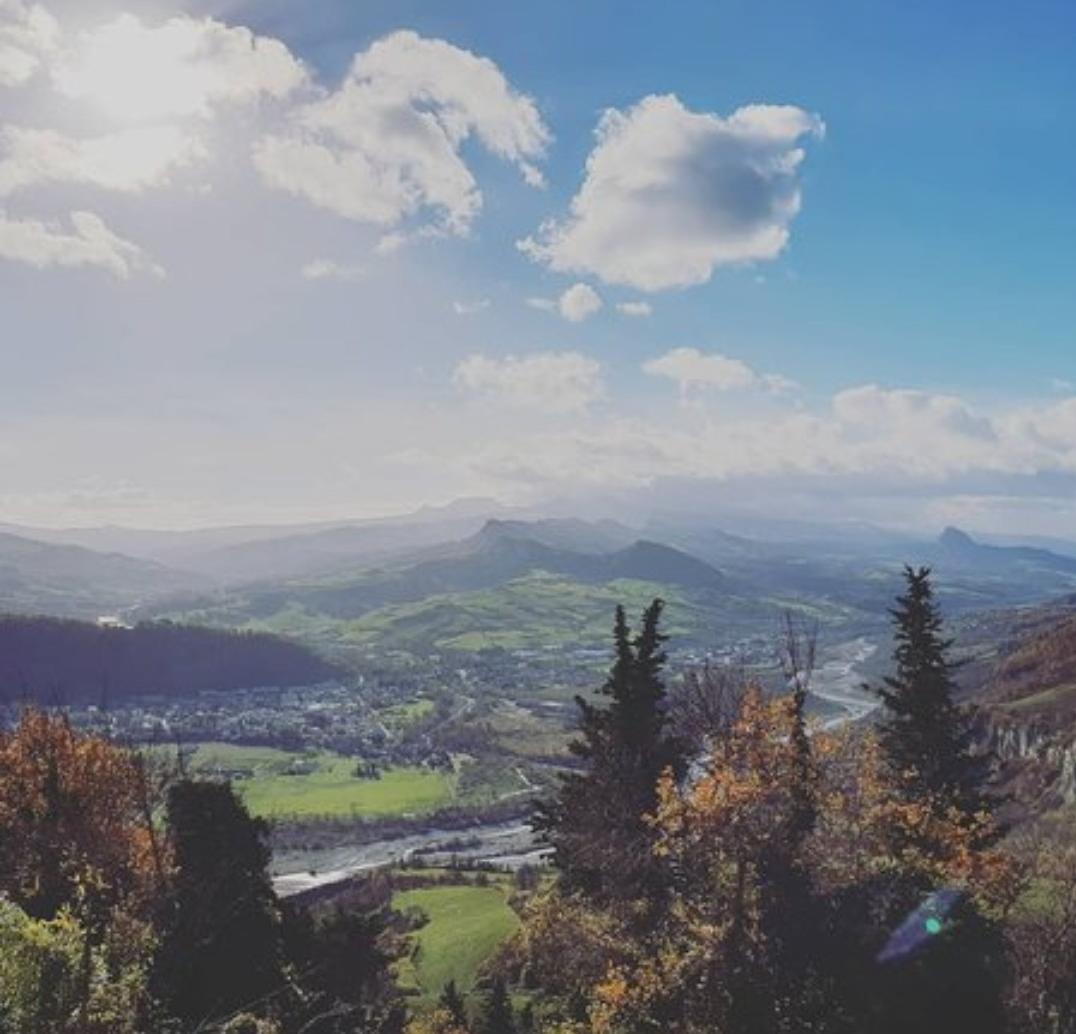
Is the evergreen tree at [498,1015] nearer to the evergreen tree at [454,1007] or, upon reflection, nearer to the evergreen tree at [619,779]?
the evergreen tree at [454,1007]

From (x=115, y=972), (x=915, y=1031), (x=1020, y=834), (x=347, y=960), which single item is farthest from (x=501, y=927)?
(x=915, y=1031)

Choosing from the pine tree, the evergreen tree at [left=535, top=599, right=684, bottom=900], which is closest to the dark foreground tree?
the evergreen tree at [left=535, top=599, right=684, bottom=900]

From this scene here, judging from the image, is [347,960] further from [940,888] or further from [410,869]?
[410,869]

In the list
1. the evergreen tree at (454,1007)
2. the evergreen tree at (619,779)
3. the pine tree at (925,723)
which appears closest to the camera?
the evergreen tree at (619,779)

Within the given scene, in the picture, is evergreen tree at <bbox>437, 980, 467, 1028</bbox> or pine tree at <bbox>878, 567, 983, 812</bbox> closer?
pine tree at <bbox>878, 567, 983, 812</bbox>

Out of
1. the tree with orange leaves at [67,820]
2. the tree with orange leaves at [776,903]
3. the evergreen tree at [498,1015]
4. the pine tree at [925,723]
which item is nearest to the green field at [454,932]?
the tree with orange leaves at [67,820]

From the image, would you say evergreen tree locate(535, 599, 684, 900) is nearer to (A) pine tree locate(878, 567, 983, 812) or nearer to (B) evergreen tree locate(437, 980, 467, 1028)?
(B) evergreen tree locate(437, 980, 467, 1028)
